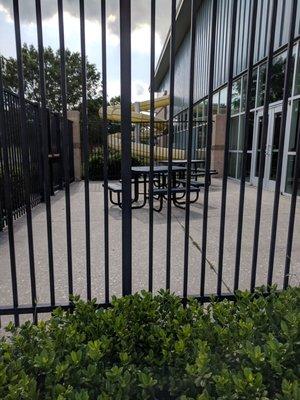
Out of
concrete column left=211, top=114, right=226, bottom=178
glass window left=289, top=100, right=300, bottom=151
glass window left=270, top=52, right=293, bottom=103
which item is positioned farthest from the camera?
concrete column left=211, top=114, right=226, bottom=178

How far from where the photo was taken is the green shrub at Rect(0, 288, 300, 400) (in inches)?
51.4

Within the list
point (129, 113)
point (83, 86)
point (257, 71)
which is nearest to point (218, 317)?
point (129, 113)

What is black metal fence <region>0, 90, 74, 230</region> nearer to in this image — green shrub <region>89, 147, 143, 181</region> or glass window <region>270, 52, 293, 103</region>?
green shrub <region>89, 147, 143, 181</region>

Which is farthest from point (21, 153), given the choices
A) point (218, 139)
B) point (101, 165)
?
point (218, 139)

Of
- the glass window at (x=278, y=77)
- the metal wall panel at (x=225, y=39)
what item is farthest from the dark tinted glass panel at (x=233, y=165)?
the glass window at (x=278, y=77)

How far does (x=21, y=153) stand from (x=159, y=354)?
2.99 meters

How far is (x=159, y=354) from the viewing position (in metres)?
1.68

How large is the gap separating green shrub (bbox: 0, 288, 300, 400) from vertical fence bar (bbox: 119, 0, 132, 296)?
348mm

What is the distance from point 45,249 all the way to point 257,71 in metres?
8.74

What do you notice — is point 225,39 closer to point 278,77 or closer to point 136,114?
point 136,114

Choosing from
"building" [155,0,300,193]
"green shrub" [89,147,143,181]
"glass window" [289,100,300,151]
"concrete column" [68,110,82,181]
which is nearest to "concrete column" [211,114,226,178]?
"building" [155,0,300,193]

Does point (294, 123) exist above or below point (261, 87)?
below

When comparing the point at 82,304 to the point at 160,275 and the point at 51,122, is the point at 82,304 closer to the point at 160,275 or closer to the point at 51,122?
the point at 160,275

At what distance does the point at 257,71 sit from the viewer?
9711mm
